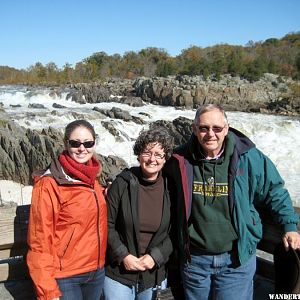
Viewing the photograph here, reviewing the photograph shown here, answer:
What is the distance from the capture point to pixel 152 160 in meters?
2.96

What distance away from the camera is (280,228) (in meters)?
Result: 2.90

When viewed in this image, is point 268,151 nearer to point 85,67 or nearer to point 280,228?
point 280,228

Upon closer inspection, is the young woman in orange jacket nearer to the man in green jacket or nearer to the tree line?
the man in green jacket

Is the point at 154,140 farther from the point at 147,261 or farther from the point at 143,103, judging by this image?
the point at 143,103

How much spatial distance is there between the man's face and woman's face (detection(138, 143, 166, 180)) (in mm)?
330

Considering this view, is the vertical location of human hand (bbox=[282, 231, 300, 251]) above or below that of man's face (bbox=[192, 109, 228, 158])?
below

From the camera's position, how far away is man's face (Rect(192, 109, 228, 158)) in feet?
9.48

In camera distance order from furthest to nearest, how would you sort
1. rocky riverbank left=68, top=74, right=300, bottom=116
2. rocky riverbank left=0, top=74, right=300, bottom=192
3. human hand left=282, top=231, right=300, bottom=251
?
rocky riverbank left=68, top=74, right=300, bottom=116, rocky riverbank left=0, top=74, right=300, bottom=192, human hand left=282, top=231, right=300, bottom=251

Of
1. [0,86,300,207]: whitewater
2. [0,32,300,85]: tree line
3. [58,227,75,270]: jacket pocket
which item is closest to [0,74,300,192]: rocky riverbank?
[0,86,300,207]: whitewater

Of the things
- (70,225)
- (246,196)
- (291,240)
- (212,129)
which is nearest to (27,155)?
(70,225)

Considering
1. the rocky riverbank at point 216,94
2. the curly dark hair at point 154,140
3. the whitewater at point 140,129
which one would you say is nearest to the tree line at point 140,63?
the rocky riverbank at point 216,94

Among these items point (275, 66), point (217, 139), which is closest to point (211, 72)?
point (275, 66)

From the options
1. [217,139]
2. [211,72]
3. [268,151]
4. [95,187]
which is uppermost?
[211,72]

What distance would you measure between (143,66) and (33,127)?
70.4 meters
